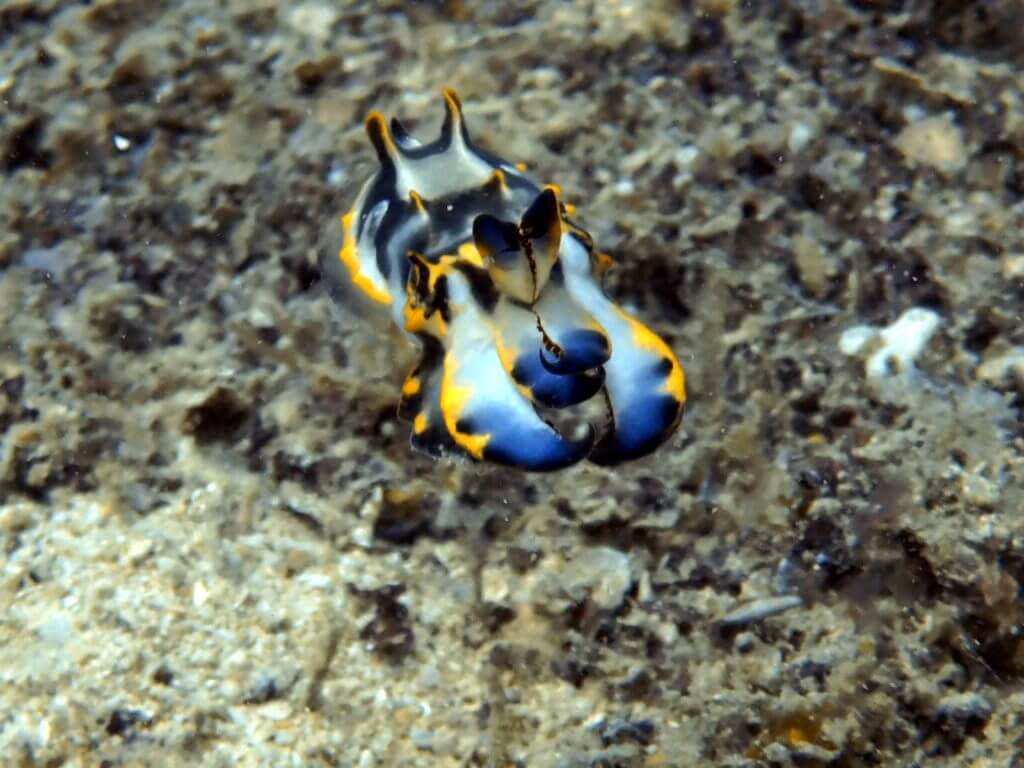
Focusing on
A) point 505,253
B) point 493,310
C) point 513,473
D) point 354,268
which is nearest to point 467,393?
point 493,310

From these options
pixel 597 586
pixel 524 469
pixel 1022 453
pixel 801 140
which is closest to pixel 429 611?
pixel 597 586

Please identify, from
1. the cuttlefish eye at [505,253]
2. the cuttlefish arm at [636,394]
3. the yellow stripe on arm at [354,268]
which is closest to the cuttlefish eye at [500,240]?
the cuttlefish eye at [505,253]

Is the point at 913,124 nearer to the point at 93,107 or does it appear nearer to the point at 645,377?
the point at 645,377

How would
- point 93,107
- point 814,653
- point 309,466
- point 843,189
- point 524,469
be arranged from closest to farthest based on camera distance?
point 524,469, point 814,653, point 309,466, point 843,189, point 93,107

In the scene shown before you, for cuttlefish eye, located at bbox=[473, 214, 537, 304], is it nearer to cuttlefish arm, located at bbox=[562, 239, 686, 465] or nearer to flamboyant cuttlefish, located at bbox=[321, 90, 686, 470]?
flamboyant cuttlefish, located at bbox=[321, 90, 686, 470]

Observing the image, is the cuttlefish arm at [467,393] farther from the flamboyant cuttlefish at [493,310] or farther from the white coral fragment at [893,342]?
the white coral fragment at [893,342]

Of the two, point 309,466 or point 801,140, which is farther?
point 801,140

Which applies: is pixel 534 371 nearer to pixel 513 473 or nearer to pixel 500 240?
pixel 500 240

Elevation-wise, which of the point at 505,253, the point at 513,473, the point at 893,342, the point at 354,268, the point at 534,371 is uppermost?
the point at 505,253
